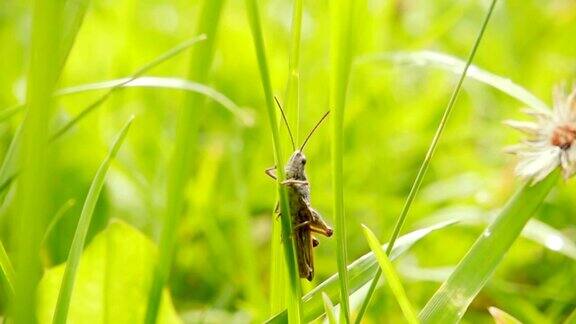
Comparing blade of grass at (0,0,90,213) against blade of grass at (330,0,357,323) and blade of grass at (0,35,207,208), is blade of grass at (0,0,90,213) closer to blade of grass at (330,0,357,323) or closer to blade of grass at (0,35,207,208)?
blade of grass at (0,35,207,208)

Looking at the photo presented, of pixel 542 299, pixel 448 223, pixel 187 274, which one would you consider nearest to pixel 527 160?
A: pixel 448 223

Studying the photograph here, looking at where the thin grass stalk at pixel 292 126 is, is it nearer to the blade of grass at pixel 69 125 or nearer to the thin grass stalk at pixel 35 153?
the blade of grass at pixel 69 125

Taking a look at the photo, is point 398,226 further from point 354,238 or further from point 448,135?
point 448,135

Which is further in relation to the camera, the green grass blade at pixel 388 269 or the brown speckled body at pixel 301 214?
the brown speckled body at pixel 301 214

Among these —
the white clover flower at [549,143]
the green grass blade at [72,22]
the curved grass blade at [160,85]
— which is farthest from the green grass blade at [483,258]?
the green grass blade at [72,22]

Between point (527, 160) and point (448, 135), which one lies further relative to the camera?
point (448, 135)

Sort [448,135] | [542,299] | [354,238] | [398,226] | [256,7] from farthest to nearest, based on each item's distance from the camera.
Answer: [448,135]
[354,238]
[542,299]
[398,226]
[256,7]
